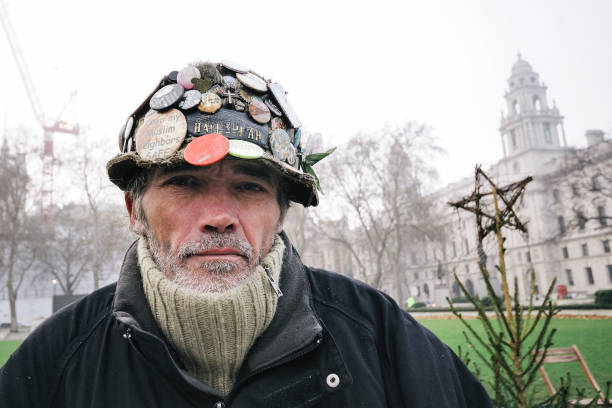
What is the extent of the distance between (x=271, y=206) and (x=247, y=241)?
25 centimetres

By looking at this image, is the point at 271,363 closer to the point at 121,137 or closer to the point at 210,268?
the point at 210,268

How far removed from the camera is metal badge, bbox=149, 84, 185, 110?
2039 mm

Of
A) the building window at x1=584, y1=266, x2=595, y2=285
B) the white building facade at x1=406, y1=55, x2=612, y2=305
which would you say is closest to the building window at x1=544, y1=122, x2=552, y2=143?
the white building facade at x1=406, y1=55, x2=612, y2=305

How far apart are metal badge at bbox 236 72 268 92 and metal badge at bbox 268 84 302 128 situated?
1.8 inches

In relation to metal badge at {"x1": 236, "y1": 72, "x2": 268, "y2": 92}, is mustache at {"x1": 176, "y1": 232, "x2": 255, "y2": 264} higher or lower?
lower

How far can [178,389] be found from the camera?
1.72 metres

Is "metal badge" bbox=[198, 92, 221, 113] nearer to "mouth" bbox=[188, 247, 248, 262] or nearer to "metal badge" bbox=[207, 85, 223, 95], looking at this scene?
"metal badge" bbox=[207, 85, 223, 95]

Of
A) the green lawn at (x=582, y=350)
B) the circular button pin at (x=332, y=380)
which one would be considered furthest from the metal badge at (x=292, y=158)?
the green lawn at (x=582, y=350)

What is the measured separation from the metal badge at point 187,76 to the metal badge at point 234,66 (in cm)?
15

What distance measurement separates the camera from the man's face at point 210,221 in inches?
71.7

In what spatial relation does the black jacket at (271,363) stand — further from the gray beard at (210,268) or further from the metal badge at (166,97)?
the metal badge at (166,97)

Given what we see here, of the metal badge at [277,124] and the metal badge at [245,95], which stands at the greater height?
the metal badge at [245,95]

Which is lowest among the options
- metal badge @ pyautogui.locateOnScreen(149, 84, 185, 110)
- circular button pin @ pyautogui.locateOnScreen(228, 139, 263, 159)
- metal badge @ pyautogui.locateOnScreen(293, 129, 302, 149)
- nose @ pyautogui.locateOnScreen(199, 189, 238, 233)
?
nose @ pyautogui.locateOnScreen(199, 189, 238, 233)

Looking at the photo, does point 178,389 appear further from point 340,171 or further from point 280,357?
point 340,171
